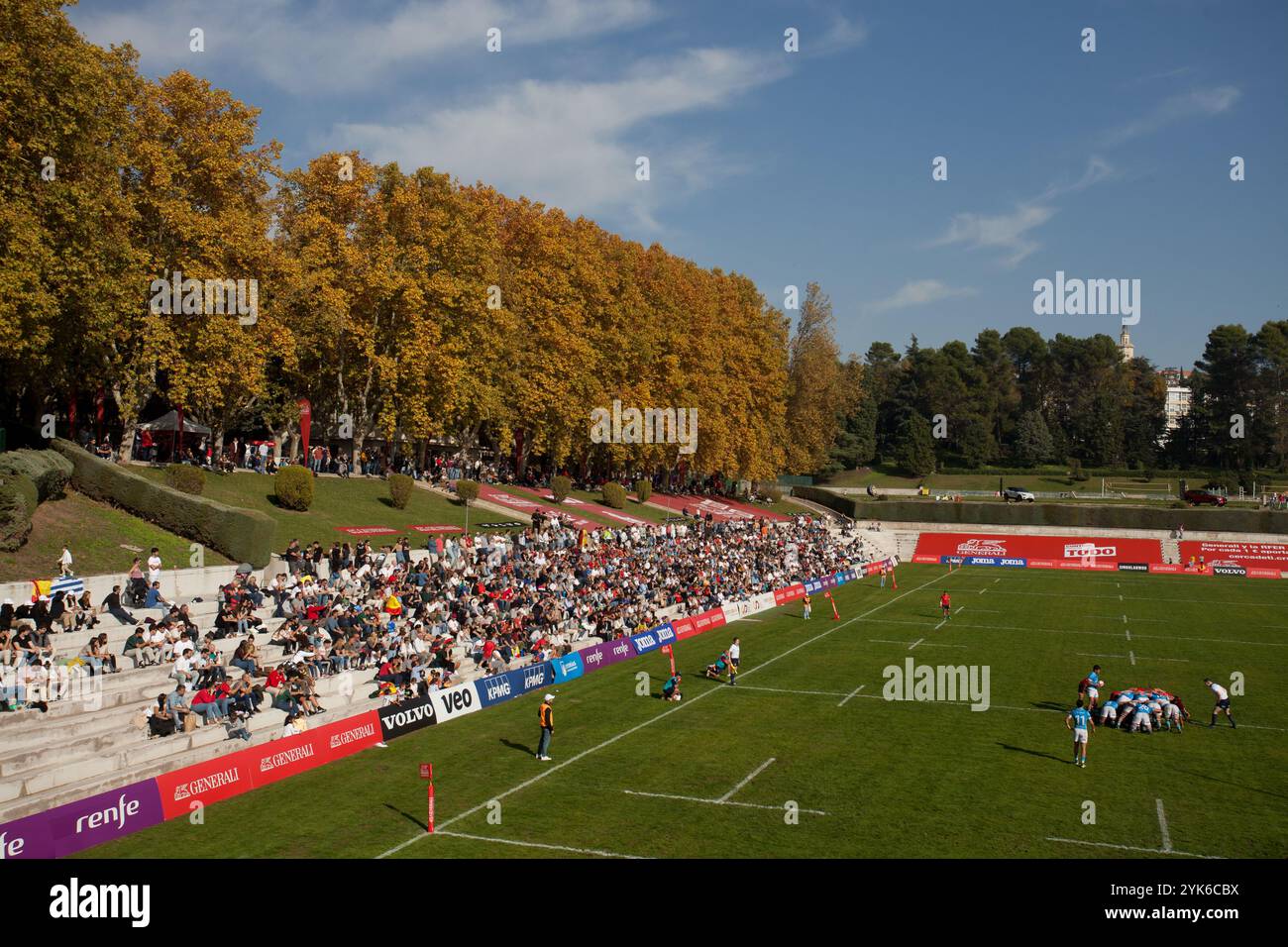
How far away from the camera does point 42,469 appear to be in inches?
1193

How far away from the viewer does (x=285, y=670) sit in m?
24.8

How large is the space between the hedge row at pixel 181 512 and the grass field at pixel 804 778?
11981 mm

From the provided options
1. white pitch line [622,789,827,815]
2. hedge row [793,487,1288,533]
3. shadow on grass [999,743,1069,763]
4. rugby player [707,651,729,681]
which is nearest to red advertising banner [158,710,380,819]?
white pitch line [622,789,827,815]

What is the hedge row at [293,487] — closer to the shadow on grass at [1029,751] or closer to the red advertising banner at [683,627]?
the red advertising banner at [683,627]

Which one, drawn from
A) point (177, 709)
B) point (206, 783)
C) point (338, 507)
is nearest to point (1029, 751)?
point (206, 783)

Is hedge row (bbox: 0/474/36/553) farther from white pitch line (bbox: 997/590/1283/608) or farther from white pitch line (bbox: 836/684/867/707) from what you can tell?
white pitch line (bbox: 997/590/1283/608)

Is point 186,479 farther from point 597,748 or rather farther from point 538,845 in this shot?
point 538,845

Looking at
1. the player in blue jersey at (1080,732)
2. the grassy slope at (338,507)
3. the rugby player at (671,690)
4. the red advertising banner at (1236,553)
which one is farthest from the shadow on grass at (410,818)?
the red advertising banner at (1236,553)

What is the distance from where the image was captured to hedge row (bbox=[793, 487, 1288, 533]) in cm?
8600

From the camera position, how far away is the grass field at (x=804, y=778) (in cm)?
1788

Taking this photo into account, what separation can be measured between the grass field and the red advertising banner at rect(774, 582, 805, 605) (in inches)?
561

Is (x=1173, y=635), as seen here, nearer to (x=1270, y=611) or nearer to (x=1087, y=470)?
(x=1270, y=611)
